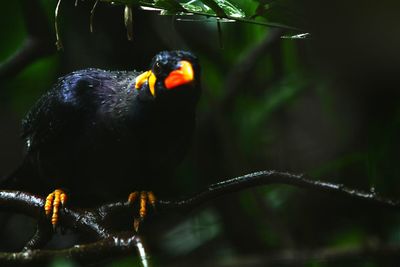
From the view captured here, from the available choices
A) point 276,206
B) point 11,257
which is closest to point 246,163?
point 276,206

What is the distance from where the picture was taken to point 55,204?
8.96ft

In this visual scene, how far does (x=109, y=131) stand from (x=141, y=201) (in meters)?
0.37

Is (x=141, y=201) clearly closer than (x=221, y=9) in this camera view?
No

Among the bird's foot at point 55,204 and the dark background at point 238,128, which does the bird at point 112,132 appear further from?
the dark background at point 238,128

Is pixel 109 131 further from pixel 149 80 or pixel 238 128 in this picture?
pixel 238 128

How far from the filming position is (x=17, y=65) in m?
3.53

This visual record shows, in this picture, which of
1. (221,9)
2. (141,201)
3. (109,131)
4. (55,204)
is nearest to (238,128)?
(141,201)

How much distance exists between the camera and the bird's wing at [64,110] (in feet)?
9.45

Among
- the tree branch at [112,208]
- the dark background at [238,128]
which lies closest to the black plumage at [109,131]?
the tree branch at [112,208]

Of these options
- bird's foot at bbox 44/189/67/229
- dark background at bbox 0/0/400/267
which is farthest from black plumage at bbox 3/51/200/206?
dark background at bbox 0/0/400/267

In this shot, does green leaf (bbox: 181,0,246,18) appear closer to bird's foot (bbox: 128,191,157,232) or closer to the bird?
the bird

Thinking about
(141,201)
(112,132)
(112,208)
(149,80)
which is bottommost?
(141,201)

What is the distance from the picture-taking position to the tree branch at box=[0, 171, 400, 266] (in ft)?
5.41

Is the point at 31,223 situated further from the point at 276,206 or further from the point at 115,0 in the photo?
the point at 115,0
